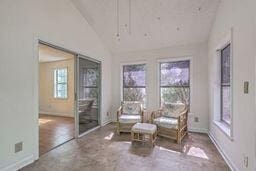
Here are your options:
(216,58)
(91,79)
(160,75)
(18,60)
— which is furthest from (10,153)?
(216,58)

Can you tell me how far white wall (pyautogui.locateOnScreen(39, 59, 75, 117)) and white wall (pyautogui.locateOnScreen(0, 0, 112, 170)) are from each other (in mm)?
3460

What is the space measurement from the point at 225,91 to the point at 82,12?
147 inches

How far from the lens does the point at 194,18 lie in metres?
3.44

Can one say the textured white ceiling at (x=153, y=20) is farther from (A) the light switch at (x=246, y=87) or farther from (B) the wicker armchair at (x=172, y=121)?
(A) the light switch at (x=246, y=87)

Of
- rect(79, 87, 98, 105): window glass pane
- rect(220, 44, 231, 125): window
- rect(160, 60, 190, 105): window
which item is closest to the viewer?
rect(220, 44, 231, 125): window

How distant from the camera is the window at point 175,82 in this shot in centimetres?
434

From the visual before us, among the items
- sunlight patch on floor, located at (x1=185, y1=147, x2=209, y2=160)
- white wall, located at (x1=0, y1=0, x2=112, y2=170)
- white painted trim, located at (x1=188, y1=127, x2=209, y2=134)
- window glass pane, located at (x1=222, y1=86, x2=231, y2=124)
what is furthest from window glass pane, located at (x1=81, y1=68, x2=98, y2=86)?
window glass pane, located at (x1=222, y1=86, x2=231, y2=124)

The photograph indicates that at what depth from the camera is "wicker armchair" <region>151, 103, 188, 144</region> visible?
3350mm

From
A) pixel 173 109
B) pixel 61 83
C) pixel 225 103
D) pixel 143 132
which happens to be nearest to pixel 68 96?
pixel 61 83

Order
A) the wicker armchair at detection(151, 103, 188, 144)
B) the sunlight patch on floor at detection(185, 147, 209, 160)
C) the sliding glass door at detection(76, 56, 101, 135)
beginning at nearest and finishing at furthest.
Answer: the sunlight patch on floor at detection(185, 147, 209, 160) < the wicker armchair at detection(151, 103, 188, 144) < the sliding glass door at detection(76, 56, 101, 135)

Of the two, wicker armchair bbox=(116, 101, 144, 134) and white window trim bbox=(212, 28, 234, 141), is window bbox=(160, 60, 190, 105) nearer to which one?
wicker armchair bbox=(116, 101, 144, 134)

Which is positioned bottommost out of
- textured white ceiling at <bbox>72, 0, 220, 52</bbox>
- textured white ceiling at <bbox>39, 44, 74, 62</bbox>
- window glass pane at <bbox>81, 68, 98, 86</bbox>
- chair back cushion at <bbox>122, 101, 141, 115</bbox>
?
chair back cushion at <bbox>122, 101, 141, 115</bbox>

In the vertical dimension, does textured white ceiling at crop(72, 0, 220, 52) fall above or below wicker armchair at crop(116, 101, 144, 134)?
above

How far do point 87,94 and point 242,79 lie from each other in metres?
3.38
